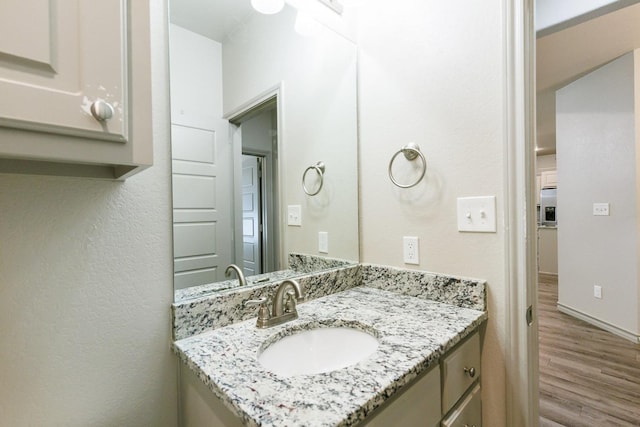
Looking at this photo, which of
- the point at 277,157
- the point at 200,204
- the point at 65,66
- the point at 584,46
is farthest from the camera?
the point at 584,46

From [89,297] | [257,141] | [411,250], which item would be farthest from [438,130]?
[89,297]

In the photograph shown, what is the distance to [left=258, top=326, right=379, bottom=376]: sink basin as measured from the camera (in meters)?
0.91

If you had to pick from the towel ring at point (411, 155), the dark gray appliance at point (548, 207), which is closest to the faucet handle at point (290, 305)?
the towel ring at point (411, 155)

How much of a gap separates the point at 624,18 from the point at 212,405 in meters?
3.44

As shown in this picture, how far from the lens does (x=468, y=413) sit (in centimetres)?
98

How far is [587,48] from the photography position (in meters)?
2.62

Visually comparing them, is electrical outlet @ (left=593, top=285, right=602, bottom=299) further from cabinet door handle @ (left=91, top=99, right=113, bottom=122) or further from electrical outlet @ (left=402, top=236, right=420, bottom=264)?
cabinet door handle @ (left=91, top=99, right=113, bottom=122)

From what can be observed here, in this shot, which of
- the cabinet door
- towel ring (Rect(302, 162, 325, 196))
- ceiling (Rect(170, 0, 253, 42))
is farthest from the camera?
towel ring (Rect(302, 162, 325, 196))

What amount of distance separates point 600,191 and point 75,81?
158 inches

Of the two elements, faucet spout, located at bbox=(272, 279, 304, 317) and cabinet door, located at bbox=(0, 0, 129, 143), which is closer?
cabinet door, located at bbox=(0, 0, 129, 143)

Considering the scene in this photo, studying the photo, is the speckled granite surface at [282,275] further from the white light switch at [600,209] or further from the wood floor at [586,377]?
the white light switch at [600,209]

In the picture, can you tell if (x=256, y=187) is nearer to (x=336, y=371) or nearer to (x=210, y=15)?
(x=210, y=15)

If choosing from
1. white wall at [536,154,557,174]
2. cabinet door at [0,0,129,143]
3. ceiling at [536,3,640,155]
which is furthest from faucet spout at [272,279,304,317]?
white wall at [536,154,557,174]

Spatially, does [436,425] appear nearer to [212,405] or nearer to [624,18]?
[212,405]
